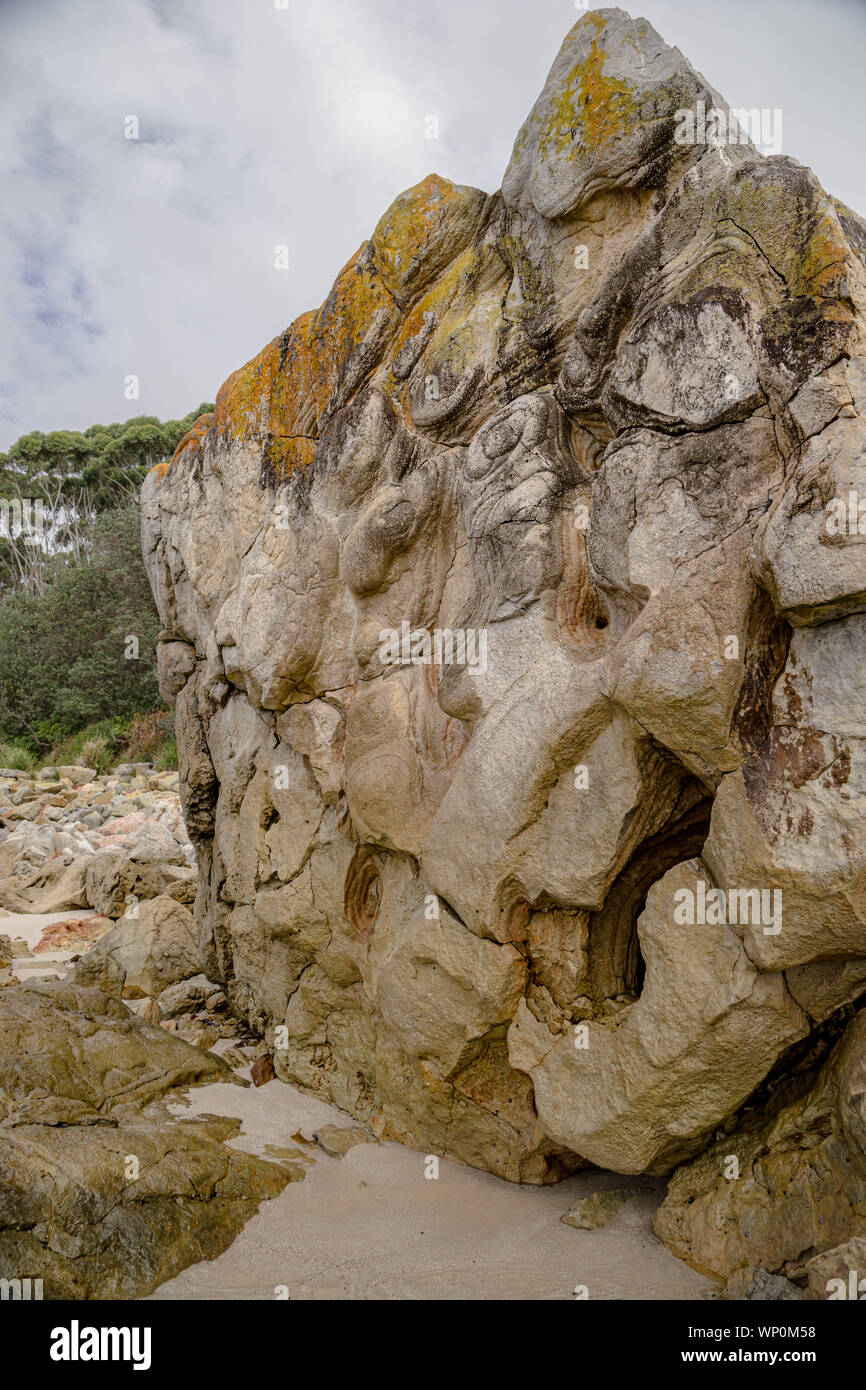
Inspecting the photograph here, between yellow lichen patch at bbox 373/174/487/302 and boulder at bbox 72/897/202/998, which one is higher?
yellow lichen patch at bbox 373/174/487/302

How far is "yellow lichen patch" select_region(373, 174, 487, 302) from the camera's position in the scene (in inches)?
210

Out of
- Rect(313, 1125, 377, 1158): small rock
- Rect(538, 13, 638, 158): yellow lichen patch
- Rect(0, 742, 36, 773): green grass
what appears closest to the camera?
Rect(538, 13, 638, 158): yellow lichen patch

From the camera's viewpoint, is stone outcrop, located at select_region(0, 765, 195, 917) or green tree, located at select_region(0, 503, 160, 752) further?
green tree, located at select_region(0, 503, 160, 752)

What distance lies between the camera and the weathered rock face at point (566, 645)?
3344 millimetres

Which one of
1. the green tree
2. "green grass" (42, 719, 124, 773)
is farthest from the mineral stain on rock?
the green tree

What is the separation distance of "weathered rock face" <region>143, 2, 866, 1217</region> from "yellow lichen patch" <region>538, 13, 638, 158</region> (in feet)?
0.05

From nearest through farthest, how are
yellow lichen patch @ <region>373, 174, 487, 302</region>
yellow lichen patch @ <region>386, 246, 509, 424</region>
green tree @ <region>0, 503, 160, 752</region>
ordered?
yellow lichen patch @ <region>386, 246, 509, 424</region> < yellow lichen patch @ <region>373, 174, 487, 302</region> < green tree @ <region>0, 503, 160, 752</region>

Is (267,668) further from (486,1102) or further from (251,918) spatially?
(486,1102)

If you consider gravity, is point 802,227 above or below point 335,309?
below

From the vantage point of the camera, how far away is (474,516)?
15.0 ft

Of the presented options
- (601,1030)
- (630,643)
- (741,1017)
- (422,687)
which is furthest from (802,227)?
(601,1030)

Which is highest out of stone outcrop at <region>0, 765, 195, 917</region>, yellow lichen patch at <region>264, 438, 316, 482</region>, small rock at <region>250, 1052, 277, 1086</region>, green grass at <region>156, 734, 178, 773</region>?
yellow lichen patch at <region>264, 438, 316, 482</region>

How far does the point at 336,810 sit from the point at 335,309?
3.23m

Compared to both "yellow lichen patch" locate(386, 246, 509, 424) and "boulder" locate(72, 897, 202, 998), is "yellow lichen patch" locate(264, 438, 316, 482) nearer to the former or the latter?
"yellow lichen patch" locate(386, 246, 509, 424)
